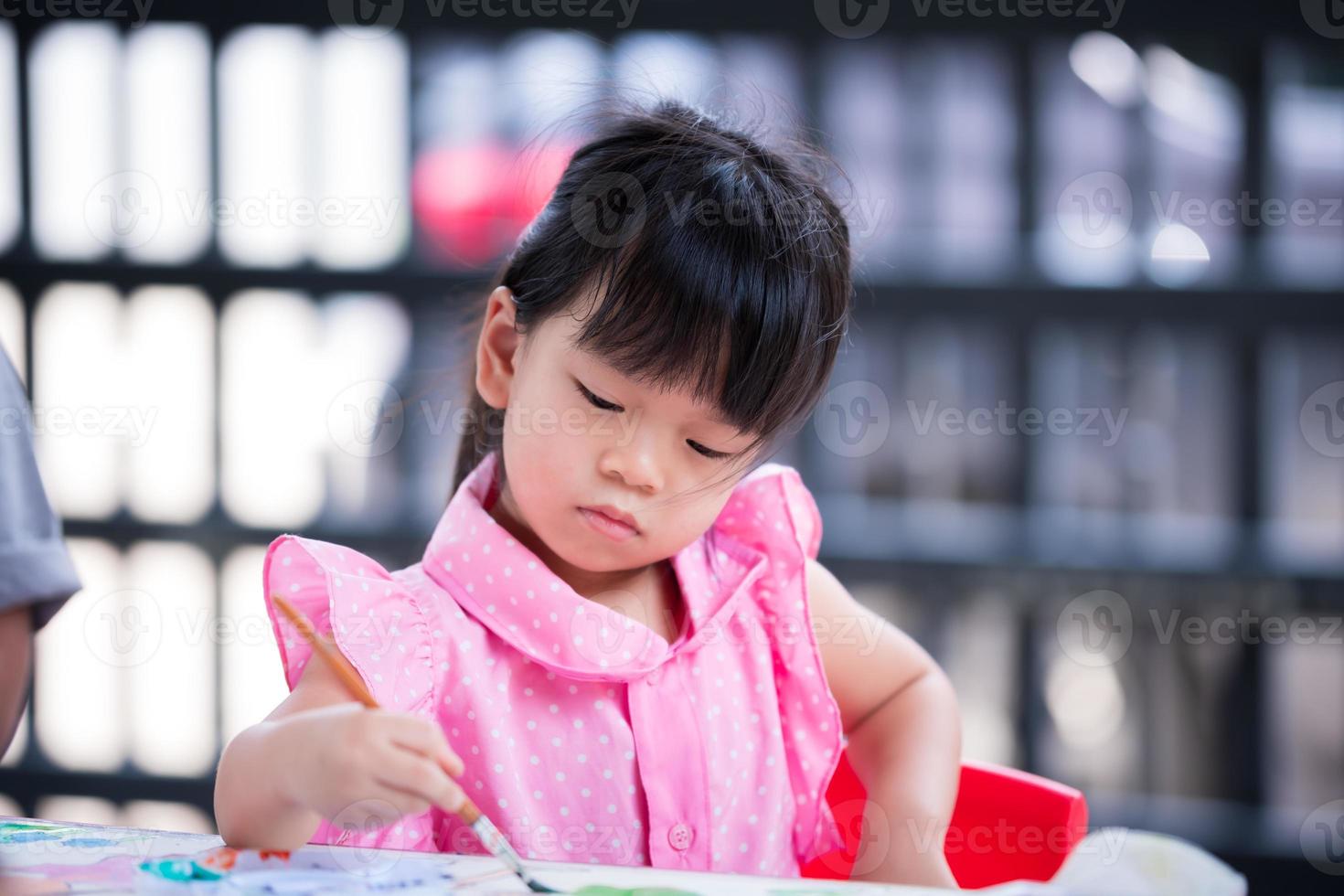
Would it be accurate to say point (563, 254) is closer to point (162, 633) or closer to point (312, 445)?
point (312, 445)

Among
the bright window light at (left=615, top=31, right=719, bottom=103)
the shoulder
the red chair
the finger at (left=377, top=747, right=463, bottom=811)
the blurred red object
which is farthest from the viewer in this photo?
the blurred red object

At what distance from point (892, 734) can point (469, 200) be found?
124 centimetres

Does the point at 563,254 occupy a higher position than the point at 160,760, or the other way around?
the point at 563,254

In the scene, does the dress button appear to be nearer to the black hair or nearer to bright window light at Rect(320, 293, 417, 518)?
the black hair

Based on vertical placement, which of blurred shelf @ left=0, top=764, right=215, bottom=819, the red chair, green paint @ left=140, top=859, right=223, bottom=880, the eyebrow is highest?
the eyebrow

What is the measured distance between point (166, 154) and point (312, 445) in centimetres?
52

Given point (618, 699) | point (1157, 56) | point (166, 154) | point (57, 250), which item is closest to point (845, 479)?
point (1157, 56)

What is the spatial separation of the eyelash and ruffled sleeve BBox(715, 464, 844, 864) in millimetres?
182

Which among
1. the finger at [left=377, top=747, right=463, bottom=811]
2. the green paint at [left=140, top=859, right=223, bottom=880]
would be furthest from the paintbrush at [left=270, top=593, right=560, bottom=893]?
the green paint at [left=140, top=859, right=223, bottom=880]

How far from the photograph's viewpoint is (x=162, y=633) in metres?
2.06

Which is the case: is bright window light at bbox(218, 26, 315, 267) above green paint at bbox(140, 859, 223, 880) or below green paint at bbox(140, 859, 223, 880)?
above

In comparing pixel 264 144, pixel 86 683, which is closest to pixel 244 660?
pixel 86 683

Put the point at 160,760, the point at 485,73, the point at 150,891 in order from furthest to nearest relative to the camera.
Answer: the point at 160,760 < the point at 485,73 < the point at 150,891

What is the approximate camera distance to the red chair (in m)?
0.87
